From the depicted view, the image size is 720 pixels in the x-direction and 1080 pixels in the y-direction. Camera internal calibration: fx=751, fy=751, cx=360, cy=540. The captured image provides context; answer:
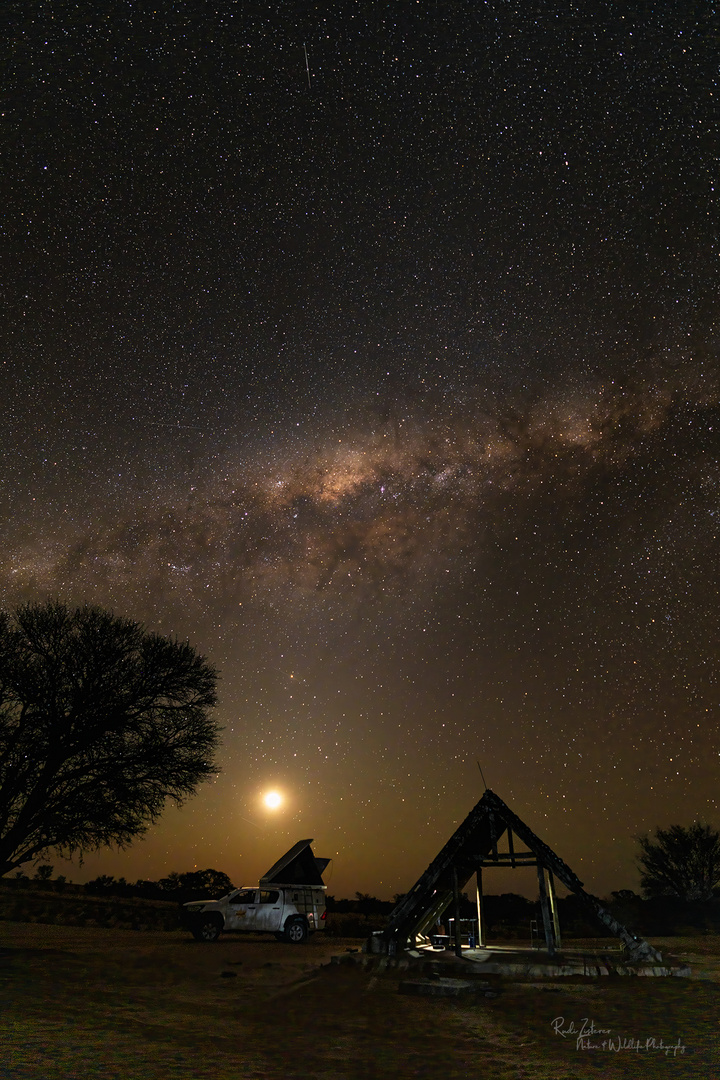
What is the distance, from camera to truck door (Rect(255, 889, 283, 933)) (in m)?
23.9

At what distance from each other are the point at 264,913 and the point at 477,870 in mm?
7384

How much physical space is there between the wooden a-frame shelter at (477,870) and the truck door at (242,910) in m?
6.17

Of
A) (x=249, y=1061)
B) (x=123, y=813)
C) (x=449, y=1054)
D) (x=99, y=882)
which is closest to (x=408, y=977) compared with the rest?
(x=449, y=1054)

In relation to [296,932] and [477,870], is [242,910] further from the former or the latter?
[477,870]

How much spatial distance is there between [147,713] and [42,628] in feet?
13.0

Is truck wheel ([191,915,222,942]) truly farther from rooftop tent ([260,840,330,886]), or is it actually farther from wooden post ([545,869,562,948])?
wooden post ([545,869,562,948])

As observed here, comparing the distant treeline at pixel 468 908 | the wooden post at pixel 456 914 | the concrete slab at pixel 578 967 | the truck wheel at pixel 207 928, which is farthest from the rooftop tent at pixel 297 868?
the concrete slab at pixel 578 967

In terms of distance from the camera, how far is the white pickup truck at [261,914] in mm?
23484

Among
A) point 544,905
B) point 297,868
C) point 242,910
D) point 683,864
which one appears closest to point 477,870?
point 544,905

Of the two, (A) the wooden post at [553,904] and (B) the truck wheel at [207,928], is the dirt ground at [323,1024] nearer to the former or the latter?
(A) the wooden post at [553,904]

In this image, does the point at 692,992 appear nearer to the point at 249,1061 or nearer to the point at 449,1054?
the point at 449,1054

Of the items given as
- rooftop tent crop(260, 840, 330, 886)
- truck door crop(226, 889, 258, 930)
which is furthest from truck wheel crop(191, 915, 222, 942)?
rooftop tent crop(260, 840, 330, 886)

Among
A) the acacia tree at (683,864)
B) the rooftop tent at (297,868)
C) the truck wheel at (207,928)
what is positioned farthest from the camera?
the acacia tree at (683,864)

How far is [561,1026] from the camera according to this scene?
1082 cm
